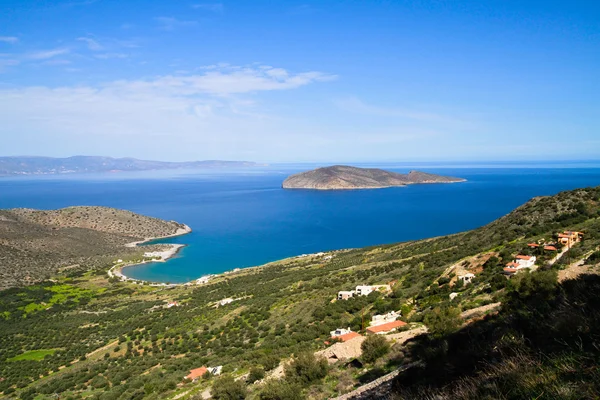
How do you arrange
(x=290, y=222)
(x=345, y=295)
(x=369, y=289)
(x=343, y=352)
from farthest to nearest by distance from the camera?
(x=290, y=222) < (x=345, y=295) < (x=369, y=289) < (x=343, y=352)

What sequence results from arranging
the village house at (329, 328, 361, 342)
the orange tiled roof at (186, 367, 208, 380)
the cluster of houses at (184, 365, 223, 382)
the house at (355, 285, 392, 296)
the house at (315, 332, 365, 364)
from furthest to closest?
the house at (355, 285, 392, 296) < the orange tiled roof at (186, 367, 208, 380) < the cluster of houses at (184, 365, 223, 382) < the village house at (329, 328, 361, 342) < the house at (315, 332, 365, 364)

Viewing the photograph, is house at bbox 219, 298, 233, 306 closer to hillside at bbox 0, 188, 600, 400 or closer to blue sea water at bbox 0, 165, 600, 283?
hillside at bbox 0, 188, 600, 400

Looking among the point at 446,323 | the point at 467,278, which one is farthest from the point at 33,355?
the point at 467,278

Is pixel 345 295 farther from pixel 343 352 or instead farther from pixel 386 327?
pixel 343 352

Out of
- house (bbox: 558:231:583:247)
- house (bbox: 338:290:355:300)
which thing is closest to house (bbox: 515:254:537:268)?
house (bbox: 558:231:583:247)

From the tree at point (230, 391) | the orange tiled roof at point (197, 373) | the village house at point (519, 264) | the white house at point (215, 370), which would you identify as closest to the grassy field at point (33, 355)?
the orange tiled roof at point (197, 373)
